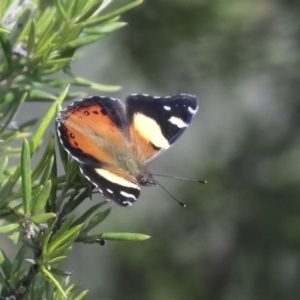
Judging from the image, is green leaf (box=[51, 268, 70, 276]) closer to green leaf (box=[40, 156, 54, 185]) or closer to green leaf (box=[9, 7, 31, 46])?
green leaf (box=[40, 156, 54, 185])

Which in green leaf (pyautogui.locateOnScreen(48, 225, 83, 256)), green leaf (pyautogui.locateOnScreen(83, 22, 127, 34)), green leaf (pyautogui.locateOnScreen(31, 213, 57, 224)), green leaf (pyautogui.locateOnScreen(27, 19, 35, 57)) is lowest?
green leaf (pyautogui.locateOnScreen(48, 225, 83, 256))

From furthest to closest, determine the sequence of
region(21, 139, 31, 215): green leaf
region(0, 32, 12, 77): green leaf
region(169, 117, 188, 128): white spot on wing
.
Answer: region(169, 117, 188, 128): white spot on wing → region(0, 32, 12, 77): green leaf → region(21, 139, 31, 215): green leaf

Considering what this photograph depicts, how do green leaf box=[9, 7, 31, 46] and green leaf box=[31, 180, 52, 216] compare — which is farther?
green leaf box=[9, 7, 31, 46]

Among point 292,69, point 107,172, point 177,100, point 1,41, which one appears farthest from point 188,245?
point 1,41

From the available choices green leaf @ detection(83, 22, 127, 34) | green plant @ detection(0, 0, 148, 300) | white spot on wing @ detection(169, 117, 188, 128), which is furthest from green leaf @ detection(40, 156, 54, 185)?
white spot on wing @ detection(169, 117, 188, 128)

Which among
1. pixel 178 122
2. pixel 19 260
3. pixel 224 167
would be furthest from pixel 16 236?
pixel 224 167

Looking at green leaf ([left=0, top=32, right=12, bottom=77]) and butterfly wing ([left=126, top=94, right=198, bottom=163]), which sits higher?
green leaf ([left=0, top=32, right=12, bottom=77])

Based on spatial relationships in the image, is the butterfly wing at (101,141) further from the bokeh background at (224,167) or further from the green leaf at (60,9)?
the bokeh background at (224,167)

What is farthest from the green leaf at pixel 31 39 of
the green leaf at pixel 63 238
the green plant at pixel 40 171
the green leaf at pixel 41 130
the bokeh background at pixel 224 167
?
the bokeh background at pixel 224 167
